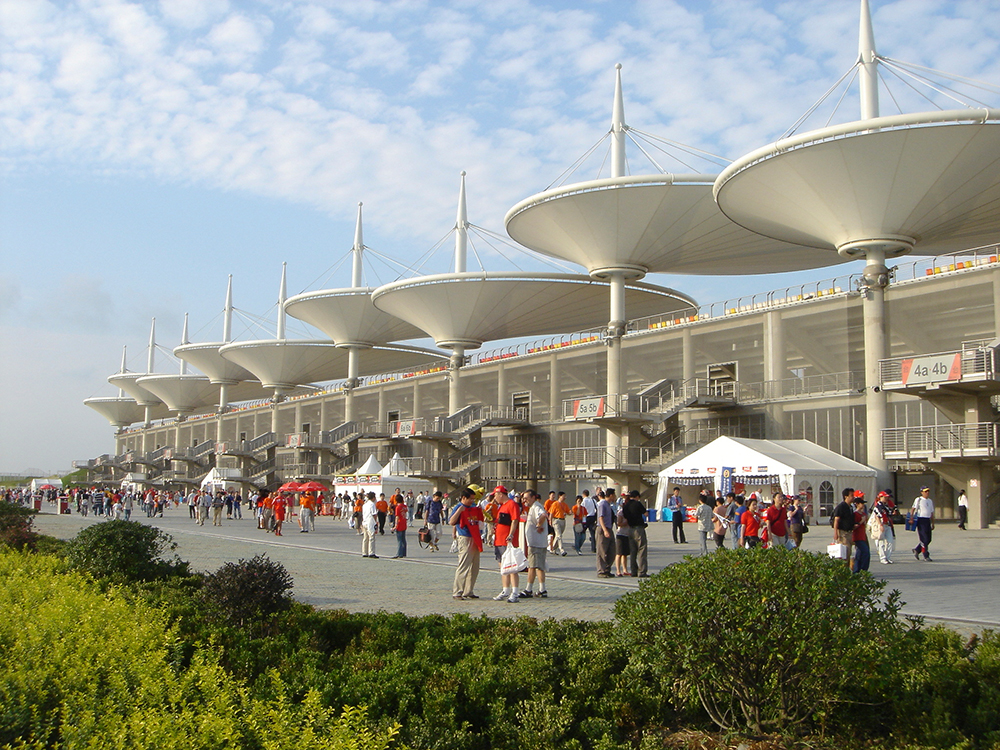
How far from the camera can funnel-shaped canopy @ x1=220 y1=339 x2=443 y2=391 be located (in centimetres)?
8175

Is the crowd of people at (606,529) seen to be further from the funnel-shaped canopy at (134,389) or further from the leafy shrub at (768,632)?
the funnel-shaped canopy at (134,389)

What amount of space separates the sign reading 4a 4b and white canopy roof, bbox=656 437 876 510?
4.00 meters

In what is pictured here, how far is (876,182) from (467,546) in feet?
94.7

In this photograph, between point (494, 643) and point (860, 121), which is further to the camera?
point (860, 121)

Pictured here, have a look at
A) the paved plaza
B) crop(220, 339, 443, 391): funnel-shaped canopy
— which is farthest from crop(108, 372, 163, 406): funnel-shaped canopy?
the paved plaza

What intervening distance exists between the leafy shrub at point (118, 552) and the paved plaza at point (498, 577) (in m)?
2.01

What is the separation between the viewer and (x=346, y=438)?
227ft

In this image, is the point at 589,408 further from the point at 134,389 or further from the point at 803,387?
the point at 134,389

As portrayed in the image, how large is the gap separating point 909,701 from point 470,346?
2194 inches

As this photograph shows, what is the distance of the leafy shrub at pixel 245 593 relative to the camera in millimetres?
8141

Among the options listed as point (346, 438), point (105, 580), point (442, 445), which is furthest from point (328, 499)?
point (105, 580)

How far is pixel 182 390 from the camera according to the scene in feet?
359

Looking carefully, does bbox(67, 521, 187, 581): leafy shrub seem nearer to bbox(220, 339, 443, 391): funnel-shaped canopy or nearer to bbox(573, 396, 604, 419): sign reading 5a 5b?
bbox(573, 396, 604, 419): sign reading 5a 5b

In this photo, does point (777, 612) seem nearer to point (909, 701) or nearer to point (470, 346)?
point (909, 701)
